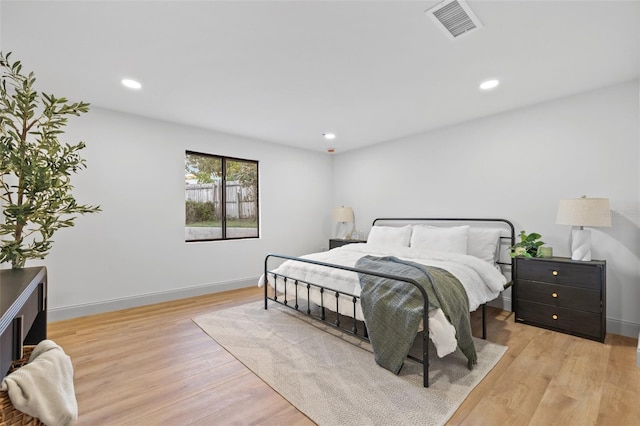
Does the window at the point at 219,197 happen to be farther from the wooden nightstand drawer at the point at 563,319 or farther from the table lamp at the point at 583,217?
the table lamp at the point at 583,217

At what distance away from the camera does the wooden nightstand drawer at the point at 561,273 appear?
2.71 m

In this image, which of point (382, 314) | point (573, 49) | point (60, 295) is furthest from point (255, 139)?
point (573, 49)

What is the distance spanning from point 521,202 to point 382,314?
2513 mm

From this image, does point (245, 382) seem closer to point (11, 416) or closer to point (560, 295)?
point (11, 416)

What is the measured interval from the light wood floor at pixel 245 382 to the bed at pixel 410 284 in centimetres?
36

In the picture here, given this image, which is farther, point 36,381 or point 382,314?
point 382,314

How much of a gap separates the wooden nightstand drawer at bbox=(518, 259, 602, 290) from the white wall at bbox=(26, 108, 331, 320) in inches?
145

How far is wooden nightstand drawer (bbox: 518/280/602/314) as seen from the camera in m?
2.71

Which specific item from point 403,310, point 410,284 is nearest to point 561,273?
point 410,284

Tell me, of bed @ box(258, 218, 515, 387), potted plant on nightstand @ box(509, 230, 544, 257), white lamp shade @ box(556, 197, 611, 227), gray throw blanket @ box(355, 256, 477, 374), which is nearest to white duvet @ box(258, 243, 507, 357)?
bed @ box(258, 218, 515, 387)

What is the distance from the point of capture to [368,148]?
5391mm

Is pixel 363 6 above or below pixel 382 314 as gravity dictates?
above

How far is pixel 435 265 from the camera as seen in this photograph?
2.89 meters

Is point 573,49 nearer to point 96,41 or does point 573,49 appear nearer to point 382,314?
point 382,314
